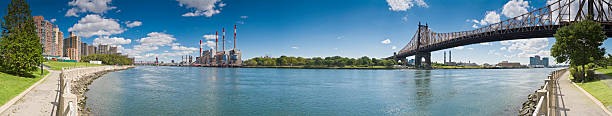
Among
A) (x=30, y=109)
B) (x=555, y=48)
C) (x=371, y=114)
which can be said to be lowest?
(x=371, y=114)

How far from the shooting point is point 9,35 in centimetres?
2905

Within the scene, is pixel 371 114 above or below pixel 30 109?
below

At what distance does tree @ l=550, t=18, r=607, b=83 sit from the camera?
2670 cm

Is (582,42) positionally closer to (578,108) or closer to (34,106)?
(578,108)

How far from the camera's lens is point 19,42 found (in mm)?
28859

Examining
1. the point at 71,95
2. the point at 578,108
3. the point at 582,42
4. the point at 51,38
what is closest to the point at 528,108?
the point at 578,108

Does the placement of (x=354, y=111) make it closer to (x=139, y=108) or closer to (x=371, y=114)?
(x=371, y=114)

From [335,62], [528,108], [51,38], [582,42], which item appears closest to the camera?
[528,108]

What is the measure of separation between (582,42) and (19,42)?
54764mm

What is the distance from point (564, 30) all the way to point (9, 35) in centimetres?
5505

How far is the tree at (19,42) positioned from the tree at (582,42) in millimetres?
51799

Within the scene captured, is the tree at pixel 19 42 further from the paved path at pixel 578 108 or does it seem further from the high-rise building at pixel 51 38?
the high-rise building at pixel 51 38

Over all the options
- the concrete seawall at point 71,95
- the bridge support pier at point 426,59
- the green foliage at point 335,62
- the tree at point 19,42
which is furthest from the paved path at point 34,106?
the green foliage at point 335,62

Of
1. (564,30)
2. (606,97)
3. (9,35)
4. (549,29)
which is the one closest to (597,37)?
(564,30)
